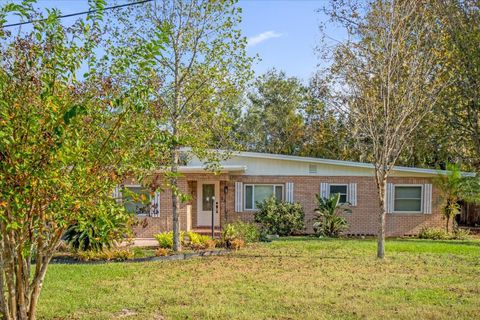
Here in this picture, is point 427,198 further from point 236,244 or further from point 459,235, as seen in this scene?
point 236,244

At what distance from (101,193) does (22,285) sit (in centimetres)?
152

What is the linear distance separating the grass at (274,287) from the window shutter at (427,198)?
220 inches

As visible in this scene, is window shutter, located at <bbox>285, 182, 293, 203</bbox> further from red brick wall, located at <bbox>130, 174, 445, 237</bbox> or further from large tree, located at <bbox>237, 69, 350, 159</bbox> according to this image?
large tree, located at <bbox>237, 69, 350, 159</bbox>

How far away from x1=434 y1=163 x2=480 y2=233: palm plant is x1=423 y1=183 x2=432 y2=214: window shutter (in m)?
0.33

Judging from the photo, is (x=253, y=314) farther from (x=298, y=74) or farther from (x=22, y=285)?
(x=298, y=74)

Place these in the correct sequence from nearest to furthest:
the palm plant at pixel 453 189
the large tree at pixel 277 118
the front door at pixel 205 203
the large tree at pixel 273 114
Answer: the palm plant at pixel 453 189 < the front door at pixel 205 203 < the large tree at pixel 277 118 < the large tree at pixel 273 114

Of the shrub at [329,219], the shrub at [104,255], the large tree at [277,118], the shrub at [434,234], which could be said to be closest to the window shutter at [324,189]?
the shrub at [329,219]

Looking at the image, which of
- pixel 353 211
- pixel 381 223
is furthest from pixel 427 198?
pixel 381 223

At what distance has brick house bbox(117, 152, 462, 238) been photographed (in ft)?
58.9

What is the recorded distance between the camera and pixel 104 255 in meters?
11.4

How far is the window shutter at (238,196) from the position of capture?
18641mm

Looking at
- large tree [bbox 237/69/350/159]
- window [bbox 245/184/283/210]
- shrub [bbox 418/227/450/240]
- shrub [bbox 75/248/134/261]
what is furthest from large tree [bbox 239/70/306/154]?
shrub [bbox 75/248/134/261]

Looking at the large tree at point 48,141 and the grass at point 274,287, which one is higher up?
the large tree at point 48,141

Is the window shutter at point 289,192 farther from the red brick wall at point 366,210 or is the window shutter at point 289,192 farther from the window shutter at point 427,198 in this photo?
the window shutter at point 427,198
